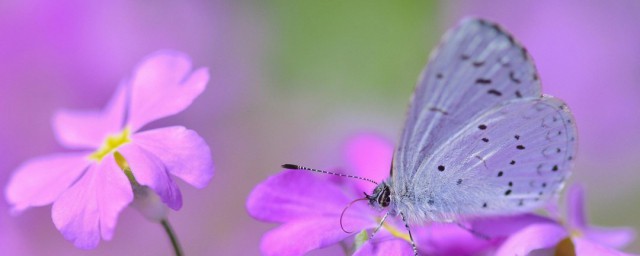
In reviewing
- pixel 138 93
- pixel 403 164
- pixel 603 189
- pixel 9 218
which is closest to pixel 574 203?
pixel 403 164

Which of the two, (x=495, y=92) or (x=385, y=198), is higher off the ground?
(x=495, y=92)

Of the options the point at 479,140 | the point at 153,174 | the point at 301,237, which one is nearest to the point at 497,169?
the point at 479,140

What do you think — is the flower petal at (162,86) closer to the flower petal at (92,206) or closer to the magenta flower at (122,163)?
the magenta flower at (122,163)

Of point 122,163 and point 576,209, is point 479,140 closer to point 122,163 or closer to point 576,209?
point 576,209

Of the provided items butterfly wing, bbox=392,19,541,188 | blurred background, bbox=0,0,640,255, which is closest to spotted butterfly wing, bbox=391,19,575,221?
butterfly wing, bbox=392,19,541,188

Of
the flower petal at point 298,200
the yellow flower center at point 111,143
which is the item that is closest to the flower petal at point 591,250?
the flower petal at point 298,200

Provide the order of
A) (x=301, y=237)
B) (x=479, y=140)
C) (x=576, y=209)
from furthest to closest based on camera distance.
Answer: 1. (x=576, y=209)
2. (x=479, y=140)
3. (x=301, y=237)
